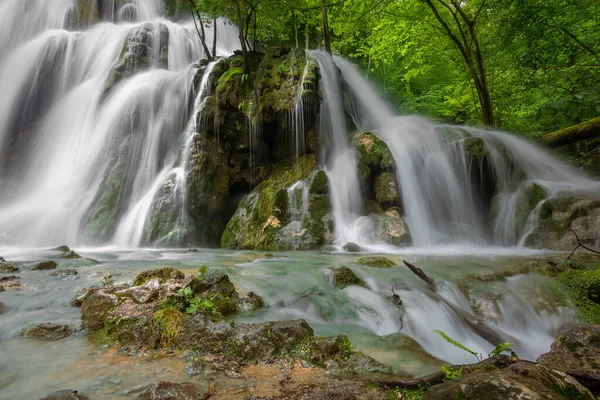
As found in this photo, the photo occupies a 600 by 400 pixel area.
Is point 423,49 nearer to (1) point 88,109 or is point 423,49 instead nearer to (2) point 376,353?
(2) point 376,353

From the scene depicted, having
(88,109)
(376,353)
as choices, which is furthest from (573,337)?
(88,109)

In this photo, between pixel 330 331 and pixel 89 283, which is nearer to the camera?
pixel 330 331

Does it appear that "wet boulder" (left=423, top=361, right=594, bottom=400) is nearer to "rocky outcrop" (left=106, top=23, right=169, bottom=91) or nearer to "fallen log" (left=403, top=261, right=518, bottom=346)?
"fallen log" (left=403, top=261, right=518, bottom=346)

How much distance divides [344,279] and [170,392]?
3.12m

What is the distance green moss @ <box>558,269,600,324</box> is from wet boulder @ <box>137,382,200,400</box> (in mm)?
4591

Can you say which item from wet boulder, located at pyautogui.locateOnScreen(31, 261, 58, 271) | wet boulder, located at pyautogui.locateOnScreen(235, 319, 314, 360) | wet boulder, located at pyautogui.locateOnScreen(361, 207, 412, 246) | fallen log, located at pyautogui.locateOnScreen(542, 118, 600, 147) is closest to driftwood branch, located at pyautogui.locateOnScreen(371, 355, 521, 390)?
wet boulder, located at pyautogui.locateOnScreen(235, 319, 314, 360)

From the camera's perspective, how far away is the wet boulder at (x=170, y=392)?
189 cm

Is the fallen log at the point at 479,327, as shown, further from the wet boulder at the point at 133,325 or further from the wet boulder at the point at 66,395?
the wet boulder at the point at 66,395

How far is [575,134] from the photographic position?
977cm

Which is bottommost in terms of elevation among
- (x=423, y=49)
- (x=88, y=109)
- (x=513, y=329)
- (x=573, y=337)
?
(x=513, y=329)

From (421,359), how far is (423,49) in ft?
45.8

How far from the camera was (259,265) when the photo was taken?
20.2 ft

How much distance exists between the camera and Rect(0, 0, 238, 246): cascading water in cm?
1119

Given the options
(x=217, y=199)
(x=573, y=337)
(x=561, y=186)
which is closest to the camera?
(x=573, y=337)
